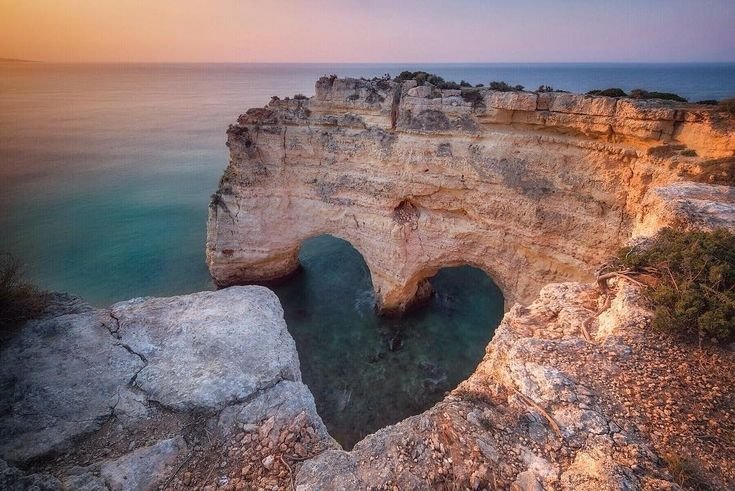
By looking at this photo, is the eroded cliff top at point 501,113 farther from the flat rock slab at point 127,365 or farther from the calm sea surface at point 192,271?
the flat rock slab at point 127,365

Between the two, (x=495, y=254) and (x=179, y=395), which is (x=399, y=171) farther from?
(x=179, y=395)

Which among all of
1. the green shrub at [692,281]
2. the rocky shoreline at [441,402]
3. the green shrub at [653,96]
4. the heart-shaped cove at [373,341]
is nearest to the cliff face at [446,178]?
the rocky shoreline at [441,402]

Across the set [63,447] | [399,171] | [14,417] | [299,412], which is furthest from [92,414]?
[399,171]

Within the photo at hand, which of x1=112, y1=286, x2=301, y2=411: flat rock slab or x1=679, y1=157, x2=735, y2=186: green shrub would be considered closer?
x1=112, y1=286, x2=301, y2=411: flat rock slab

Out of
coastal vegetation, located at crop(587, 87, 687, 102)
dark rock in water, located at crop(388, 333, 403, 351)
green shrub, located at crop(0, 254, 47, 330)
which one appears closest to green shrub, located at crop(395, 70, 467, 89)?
coastal vegetation, located at crop(587, 87, 687, 102)

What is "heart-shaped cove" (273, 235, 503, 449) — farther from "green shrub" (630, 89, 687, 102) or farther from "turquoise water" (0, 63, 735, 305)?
"green shrub" (630, 89, 687, 102)

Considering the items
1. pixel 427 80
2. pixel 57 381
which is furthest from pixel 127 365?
pixel 427 80

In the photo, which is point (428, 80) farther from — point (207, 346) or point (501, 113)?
point (207, 346)
